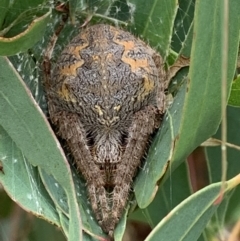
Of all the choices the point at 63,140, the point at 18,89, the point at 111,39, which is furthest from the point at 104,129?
the point at 18,89

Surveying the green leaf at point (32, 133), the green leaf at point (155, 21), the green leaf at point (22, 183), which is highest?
the green leaf at point (155, 21)

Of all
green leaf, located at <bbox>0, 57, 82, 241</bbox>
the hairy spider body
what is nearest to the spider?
the hairy spider body

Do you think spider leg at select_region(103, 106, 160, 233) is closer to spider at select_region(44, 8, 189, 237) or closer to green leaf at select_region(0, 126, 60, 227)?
spider at select_region(44, 8, 189, 237)

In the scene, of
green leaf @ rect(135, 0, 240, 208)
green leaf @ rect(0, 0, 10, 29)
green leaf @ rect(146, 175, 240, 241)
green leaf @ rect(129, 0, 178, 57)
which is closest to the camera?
green leaf @ rect(135, 0, 240, 208)

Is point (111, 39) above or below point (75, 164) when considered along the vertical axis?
above

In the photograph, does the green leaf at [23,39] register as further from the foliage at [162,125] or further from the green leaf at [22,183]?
the green leaf at [22,183]

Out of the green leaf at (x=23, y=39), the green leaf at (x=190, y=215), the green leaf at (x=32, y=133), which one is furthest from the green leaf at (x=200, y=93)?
the green leaf at (x=23, y=39)

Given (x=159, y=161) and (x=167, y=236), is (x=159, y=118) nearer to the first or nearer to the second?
(x=159, y=161)
